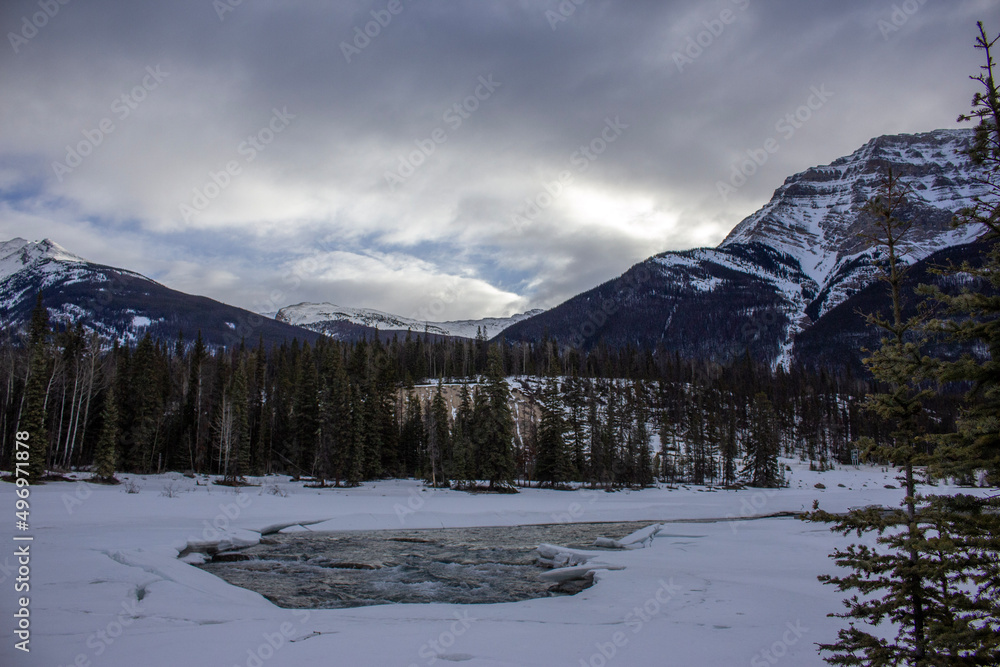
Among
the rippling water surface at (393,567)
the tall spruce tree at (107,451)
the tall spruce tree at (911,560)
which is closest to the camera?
the tall spruce tree at (911,560)

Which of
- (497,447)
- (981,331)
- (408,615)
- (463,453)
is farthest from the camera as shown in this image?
(463,453)

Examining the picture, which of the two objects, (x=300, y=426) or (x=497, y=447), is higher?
(x=300, y=426)

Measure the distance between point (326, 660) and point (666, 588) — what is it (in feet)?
34.7

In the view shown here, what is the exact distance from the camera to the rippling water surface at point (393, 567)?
1661cm

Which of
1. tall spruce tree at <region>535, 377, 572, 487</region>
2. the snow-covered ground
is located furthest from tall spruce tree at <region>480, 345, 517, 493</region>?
the snow-covered ground

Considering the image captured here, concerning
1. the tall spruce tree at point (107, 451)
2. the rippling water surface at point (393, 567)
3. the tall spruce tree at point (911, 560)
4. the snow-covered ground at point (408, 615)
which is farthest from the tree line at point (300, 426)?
the tall spruce tree at point (911, 560)

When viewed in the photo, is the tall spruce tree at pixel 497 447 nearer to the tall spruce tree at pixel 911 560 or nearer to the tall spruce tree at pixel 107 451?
the tall spruce tree at pixel 107 451

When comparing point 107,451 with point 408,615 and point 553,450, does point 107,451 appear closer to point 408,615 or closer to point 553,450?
point 408,615

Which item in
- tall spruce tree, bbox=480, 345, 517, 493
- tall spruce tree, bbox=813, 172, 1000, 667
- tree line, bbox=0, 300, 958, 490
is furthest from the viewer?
tall spruce tree, bbox=480, 345, 517, 493

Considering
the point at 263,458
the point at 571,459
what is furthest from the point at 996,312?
the point at 263,458

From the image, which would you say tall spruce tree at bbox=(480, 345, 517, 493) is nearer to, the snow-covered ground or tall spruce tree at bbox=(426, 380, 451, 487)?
tall spruce tree at bbox=(426, 380, 451, 487)

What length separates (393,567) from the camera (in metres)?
21.3

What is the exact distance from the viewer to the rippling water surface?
1661cm

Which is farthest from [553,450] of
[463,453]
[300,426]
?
[300,426]
